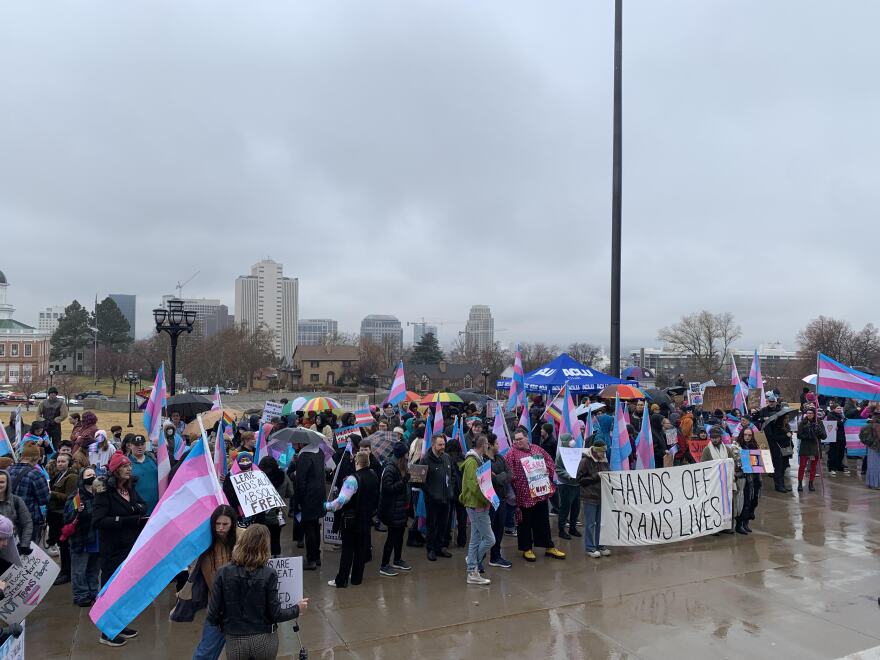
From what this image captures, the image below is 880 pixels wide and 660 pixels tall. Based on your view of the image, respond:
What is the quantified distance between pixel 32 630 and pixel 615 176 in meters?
14.6

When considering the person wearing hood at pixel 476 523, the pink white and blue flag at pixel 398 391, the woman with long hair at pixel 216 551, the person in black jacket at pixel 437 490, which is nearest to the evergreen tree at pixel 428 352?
the pink white and blue flag at pixel 398 391

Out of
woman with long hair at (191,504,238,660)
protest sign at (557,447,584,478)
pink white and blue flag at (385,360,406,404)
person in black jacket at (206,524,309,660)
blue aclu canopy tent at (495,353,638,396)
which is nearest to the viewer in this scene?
person in black jacket at (206,524,309,660)

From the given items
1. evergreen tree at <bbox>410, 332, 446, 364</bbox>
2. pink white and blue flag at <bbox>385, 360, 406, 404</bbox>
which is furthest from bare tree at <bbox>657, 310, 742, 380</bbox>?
pink white and blue flag at <bbox>385, 360, 406, 404</bbox>

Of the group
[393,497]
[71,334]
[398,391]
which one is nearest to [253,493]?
[393,497]

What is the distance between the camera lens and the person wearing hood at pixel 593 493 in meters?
8.09

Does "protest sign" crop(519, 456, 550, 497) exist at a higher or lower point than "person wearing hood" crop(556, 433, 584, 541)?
higher

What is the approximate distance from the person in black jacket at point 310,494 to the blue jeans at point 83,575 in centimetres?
225

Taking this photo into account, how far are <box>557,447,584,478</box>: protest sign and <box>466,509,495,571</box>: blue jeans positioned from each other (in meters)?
2.21

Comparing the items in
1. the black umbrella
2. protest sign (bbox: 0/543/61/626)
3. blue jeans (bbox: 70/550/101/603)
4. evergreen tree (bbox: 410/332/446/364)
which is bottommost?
blue jeans (bbox: 70/550/101/603)

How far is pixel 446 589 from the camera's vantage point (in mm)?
6938

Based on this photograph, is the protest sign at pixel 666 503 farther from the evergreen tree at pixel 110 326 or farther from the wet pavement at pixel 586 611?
the evergreen tree at pixel 110 326

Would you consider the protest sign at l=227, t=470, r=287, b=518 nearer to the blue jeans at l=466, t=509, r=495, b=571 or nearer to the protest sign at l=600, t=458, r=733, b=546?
the blue jeans at l=466, t=509, r=495, b=571

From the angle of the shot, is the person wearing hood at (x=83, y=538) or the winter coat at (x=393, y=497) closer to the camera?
the person wearing hood at (x=83, y=538)

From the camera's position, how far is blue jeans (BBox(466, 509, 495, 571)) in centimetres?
715
